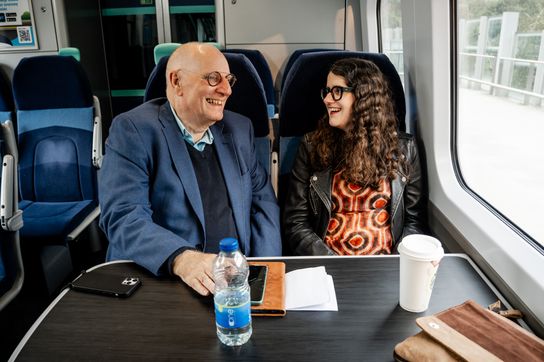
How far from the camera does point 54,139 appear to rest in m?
3.06

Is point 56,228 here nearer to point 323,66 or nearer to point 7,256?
point 7,256

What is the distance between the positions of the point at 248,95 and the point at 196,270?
1034 mm

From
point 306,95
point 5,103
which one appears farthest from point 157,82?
point 5,103

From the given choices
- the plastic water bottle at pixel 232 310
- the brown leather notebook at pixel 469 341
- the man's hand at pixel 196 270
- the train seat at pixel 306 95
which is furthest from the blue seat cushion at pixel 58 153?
the brown leather notebook at pixel 469 341

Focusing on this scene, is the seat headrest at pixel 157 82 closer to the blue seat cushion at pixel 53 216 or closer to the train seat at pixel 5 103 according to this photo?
the blue seat cushion at pixel 53 216

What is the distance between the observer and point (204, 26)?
5.25 meters

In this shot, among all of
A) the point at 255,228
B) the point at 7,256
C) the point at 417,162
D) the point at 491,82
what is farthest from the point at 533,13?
the point at 7,256

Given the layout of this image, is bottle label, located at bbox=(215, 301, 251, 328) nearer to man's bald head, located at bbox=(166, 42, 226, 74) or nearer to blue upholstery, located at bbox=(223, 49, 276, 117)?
man's bald head, located at bbox=(166, 42, 226, 74)

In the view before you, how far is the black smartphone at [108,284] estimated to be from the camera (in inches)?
47.7

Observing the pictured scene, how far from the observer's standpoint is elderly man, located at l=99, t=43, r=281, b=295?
61.4 inches

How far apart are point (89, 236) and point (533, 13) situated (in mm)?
2952

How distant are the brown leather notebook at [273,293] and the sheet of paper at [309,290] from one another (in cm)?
3

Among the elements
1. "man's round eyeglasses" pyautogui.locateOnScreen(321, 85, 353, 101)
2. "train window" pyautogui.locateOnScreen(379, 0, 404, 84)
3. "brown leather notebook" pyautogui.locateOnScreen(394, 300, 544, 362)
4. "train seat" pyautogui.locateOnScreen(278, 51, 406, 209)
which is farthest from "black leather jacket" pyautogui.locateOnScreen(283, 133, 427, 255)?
"train window" pyautogui.locateOnScreen(379, 0, 404, 84)

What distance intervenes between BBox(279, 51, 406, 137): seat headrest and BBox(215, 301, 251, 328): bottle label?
1.22 metres
